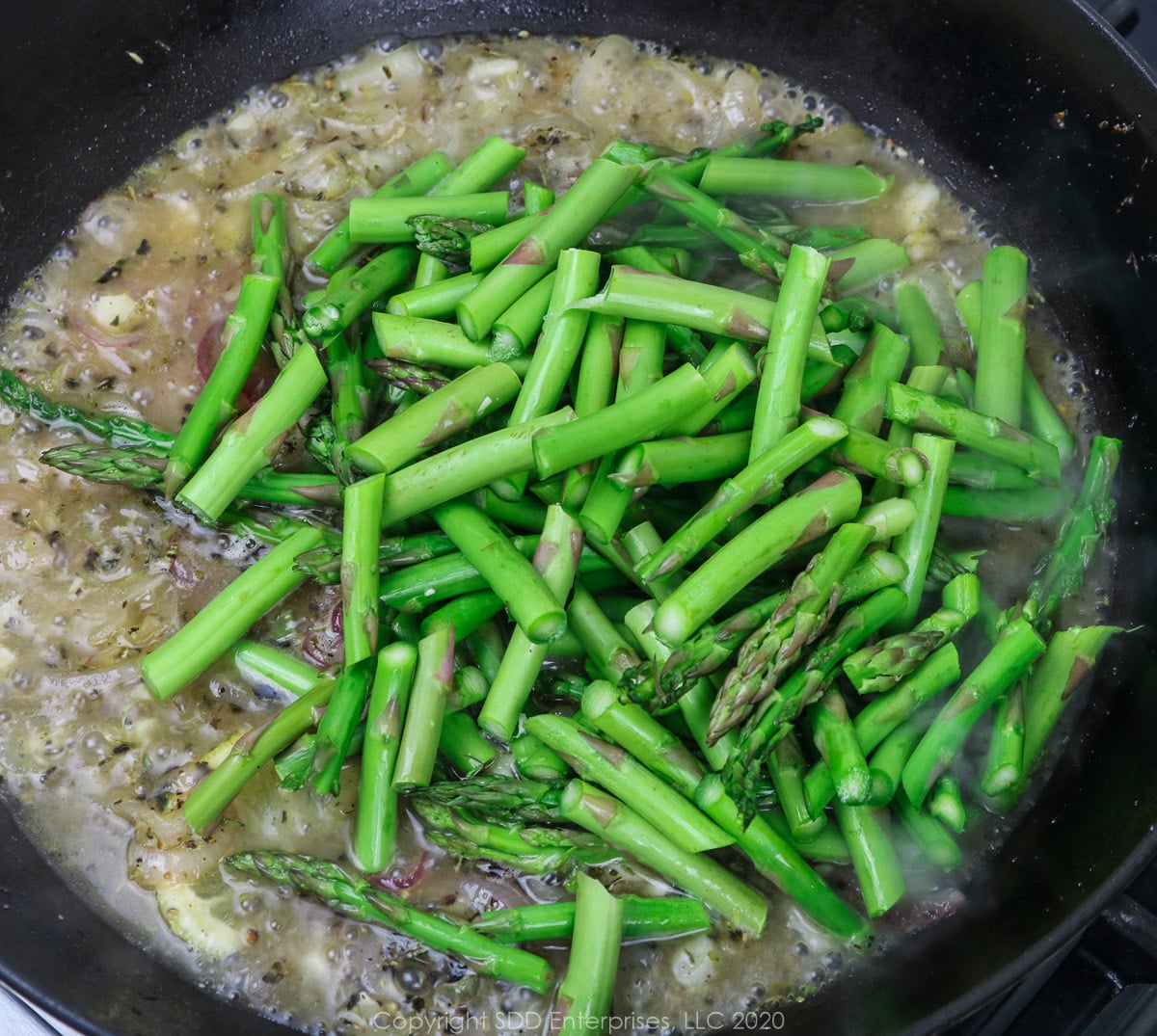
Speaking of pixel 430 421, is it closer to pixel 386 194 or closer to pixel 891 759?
pixel 386 194

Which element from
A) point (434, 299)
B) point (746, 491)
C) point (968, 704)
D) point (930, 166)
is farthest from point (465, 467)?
point (930, 166)

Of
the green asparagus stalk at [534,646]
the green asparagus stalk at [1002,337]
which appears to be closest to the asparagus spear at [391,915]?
the green asparagus stalk at [534,646]

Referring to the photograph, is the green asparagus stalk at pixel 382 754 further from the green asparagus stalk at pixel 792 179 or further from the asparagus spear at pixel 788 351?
the green asparagus stalk at pixel 792 179

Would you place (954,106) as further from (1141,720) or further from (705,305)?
(1141,720)

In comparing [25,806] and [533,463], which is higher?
[533,463]

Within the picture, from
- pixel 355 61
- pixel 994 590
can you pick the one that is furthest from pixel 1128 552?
pixel 355 61
